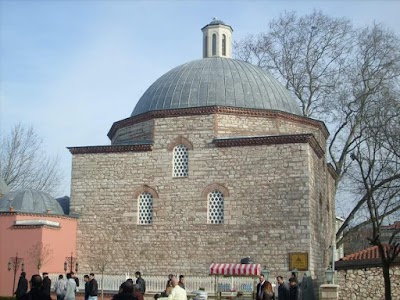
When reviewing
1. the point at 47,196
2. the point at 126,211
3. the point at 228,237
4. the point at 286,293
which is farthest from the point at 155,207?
the point at 286,293

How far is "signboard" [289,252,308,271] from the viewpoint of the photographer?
17641 mm

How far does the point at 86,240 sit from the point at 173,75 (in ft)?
23.0

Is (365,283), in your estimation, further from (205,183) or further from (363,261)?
(205,183)

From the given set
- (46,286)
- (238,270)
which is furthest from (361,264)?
Answer: (46,286)

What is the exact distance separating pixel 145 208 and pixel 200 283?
3.76 metres

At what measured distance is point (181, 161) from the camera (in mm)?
19812


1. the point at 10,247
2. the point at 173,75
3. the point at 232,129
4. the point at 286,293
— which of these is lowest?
the point at 286,293

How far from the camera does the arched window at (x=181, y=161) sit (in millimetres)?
19656

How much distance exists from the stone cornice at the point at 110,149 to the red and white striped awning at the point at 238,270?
17.6ft

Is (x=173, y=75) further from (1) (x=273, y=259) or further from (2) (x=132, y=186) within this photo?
(1) (x=273, y=259)

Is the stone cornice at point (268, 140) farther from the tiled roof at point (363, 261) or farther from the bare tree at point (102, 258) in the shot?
the bare tree at point (102, 258)

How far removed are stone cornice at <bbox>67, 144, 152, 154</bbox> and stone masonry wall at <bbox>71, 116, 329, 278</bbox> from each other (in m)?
0.17

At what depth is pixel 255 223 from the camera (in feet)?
60.4

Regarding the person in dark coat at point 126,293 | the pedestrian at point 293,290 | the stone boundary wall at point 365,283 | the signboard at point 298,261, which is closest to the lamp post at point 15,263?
the signboard at point 298,261
